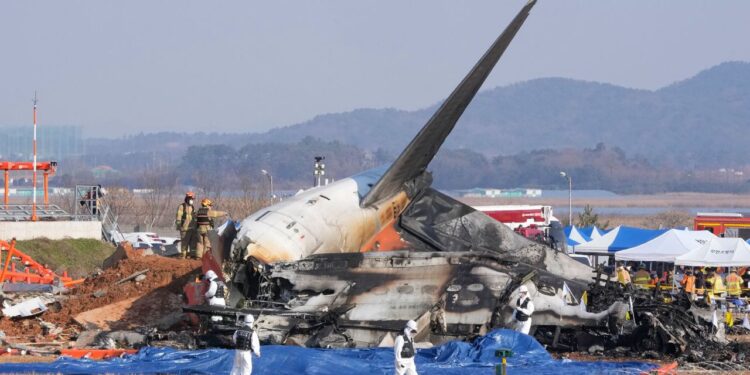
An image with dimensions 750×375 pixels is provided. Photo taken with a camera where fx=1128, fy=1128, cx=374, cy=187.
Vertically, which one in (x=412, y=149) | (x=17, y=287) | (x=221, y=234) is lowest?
(x=17, y=287)

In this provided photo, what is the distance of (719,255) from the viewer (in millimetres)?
41719

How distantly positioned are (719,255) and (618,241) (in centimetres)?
661

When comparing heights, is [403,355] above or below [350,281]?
below

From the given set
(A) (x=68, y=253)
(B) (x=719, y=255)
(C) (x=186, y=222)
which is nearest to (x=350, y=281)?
(C) (x=186, y=222)

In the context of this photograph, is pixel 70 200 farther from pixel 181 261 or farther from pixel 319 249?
pixel 319 249

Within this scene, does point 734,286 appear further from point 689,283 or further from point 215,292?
point 215,292

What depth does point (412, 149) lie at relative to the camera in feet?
89.7

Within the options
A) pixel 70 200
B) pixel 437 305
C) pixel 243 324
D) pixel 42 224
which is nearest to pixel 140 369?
pixel 243 324

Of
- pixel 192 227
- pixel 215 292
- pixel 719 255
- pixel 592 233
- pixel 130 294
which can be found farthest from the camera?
pixel 592 233

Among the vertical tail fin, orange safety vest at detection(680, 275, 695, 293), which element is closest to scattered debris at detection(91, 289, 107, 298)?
the vertical tail fin

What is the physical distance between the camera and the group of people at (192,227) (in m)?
30.6

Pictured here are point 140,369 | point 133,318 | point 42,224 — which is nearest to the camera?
point 140,369

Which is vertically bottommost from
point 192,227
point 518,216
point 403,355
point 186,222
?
point 403,355

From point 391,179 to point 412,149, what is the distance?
35.5 inches
